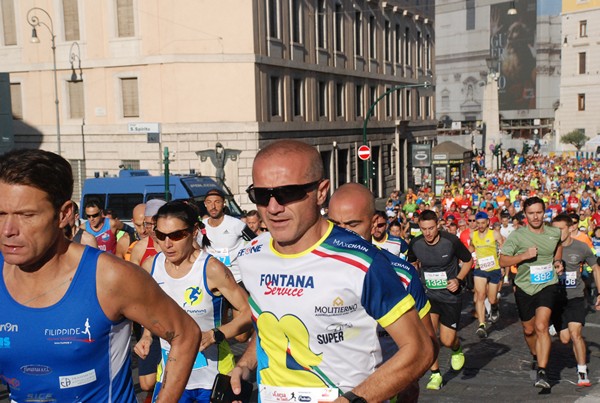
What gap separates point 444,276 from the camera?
8.84m

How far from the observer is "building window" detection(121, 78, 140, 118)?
31422mm

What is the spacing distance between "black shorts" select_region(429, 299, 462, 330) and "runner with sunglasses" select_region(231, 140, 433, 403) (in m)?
5.89

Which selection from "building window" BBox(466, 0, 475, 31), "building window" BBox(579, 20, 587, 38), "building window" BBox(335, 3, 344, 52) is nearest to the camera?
"building window" BBox(335, 3, 344, 52)

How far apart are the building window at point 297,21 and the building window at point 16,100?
12542 millimetres

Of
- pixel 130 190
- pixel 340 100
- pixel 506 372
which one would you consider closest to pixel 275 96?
pixel 340 100

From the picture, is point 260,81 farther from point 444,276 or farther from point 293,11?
point 444,276

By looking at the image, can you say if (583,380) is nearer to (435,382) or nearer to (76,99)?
(435,382)

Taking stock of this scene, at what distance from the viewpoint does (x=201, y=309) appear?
5.03 meters

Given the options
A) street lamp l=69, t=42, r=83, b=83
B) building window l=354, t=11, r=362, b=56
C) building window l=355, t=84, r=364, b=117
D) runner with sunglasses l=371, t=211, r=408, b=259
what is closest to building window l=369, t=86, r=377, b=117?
building window l=355, t=84, r=364, b=117

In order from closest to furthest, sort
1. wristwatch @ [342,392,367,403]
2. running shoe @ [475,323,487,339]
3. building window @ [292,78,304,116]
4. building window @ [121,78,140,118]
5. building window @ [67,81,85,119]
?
wristwatch @ [342,392,367,403], running shoe @ [475,323,487,339], building window @ [121,78,140,118], building window @ [67,81,85,119], building window @ [292,78,304,116]

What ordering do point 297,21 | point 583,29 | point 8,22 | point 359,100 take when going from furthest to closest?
point 583,29, point 359,100, point 297,21, point 8,22

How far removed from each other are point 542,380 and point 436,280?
5.56ft

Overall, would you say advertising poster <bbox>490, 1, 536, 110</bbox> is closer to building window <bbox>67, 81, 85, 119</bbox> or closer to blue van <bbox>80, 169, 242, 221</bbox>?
building window <bbox>67, 81, 85, 119</bbox>

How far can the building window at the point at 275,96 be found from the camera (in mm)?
32594
